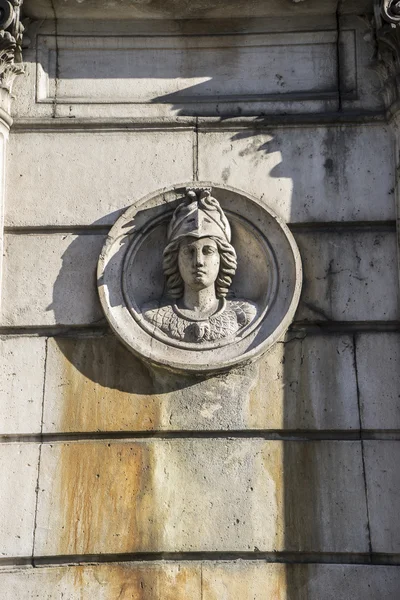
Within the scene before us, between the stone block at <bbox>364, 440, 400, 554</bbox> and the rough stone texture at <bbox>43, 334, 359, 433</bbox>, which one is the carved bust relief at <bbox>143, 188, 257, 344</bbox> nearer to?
the rough stone texture at <bbox>43, 334, 359, 433</bbox>

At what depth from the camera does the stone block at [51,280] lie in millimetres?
9398

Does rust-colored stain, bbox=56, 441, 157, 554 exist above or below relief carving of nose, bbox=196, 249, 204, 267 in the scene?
below

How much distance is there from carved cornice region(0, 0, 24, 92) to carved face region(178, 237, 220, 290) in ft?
6.94

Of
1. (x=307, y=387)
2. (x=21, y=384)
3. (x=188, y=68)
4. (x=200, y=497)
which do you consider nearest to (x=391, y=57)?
(x=188, y=68)

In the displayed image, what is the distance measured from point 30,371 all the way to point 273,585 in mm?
2528

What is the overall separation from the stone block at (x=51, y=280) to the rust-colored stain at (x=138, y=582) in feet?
6.52

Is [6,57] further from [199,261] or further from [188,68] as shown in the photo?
[199,261]

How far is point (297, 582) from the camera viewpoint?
872cm

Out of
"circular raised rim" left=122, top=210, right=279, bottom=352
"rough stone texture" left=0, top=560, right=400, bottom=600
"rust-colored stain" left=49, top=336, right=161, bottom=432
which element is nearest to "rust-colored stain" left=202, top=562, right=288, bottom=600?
"rough stone texture" left=0, top=560, right=400, bottom=600

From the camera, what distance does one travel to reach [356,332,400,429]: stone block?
9.07 metres

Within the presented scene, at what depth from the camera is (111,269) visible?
9.44 meters

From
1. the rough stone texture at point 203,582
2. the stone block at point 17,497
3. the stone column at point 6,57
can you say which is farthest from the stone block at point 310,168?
the rough stone texture at point 203,582

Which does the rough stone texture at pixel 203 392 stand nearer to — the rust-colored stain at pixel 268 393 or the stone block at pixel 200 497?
the rust-colored stain at pixel 268 393

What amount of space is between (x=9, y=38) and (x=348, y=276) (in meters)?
3.46
